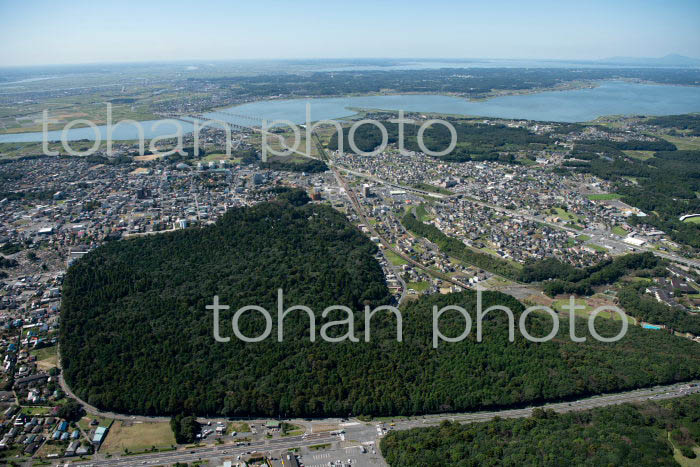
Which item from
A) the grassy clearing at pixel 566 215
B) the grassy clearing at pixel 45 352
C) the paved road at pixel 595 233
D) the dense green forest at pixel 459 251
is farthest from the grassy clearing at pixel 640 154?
the grassy clearing at pixel 45 352

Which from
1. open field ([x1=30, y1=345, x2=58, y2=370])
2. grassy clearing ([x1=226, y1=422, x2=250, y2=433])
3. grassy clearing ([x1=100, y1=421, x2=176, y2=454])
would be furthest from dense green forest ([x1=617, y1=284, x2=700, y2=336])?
open field ([x1=30, y1=345, x2=58, y2=370])

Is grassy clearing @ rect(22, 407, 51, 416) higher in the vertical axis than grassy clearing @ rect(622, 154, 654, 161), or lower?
lower

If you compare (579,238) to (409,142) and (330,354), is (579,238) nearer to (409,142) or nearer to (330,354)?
(330,354)

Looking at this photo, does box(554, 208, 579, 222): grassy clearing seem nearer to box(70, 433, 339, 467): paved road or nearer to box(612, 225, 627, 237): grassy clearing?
box(612, 225, 627, 237): grassy clearing

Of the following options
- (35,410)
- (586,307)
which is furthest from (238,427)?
(586,307)

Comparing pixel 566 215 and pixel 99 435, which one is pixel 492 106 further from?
pixel 99 435
